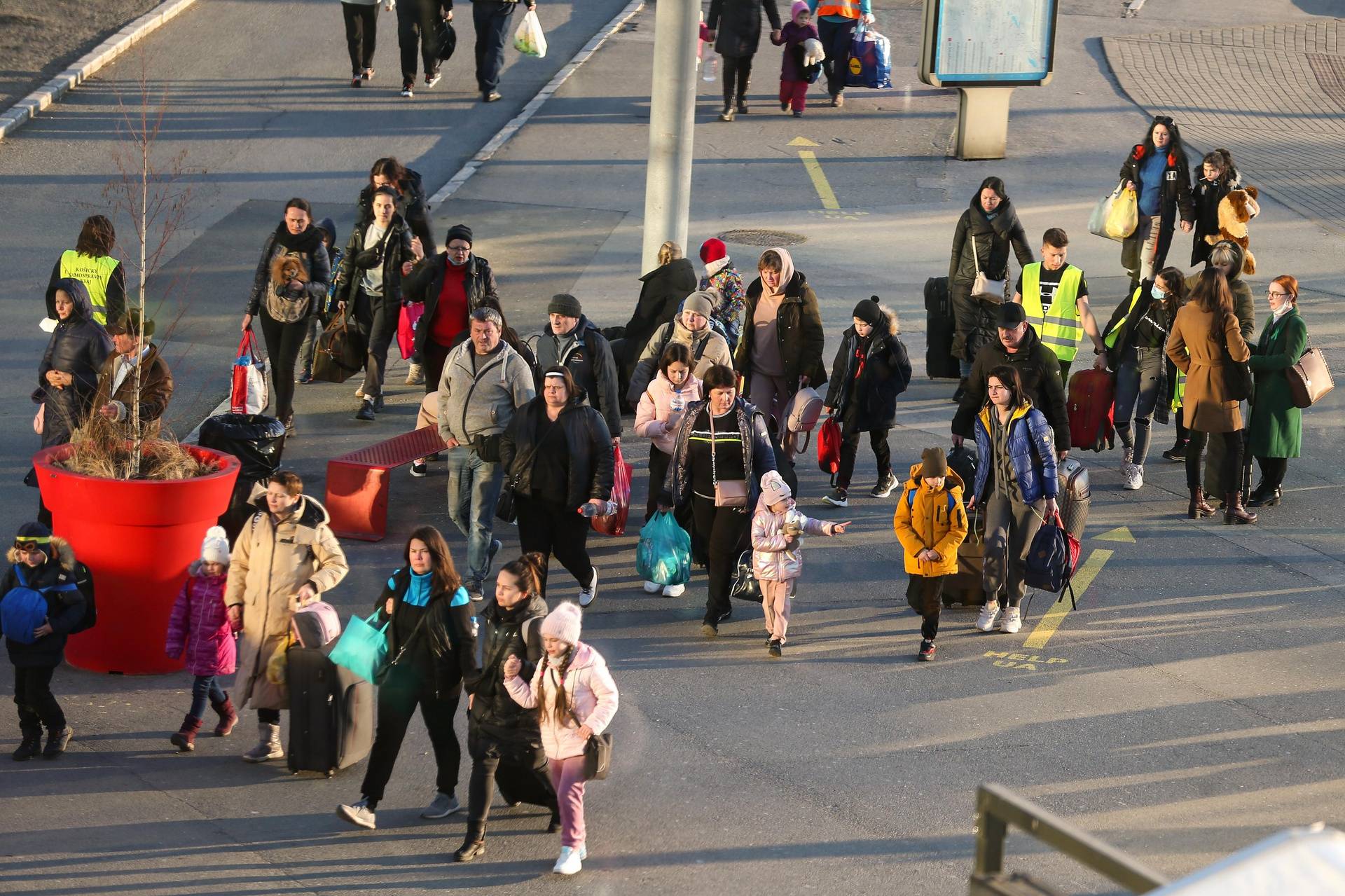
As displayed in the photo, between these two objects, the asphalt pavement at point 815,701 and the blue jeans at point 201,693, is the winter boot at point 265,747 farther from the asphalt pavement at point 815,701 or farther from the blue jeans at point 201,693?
the blue jeans at point 201,693

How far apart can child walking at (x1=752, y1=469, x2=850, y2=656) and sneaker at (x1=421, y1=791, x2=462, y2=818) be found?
101 inches

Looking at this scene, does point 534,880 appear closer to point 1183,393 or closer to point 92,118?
point 1183,393

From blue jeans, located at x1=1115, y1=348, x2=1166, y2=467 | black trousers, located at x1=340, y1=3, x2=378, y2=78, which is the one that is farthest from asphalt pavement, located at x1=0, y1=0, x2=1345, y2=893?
black trousers, located at x1=340, y1=3, x2=378, y2=78

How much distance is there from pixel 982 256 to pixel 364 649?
25.2ft

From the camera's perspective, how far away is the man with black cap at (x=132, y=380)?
9984 mm

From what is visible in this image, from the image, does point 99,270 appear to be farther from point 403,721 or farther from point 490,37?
point 490,37

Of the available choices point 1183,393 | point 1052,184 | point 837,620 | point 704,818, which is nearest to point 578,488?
point 837,620

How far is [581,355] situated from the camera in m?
11.8

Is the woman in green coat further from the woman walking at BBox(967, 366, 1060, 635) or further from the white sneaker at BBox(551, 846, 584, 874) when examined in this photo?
the white sneaker at BBox(551, 846, 584, 874)

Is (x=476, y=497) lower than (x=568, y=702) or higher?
higher

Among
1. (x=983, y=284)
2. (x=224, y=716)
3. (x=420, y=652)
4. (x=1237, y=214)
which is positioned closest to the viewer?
(x=420, y=652)

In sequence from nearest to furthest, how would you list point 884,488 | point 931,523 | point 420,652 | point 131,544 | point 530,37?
point 420,652 < point 131,544 < point 931,523 < point 884,488 < point 530,37

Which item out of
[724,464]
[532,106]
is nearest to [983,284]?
[724,464]

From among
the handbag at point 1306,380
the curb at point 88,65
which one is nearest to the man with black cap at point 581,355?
the handbag at point 1306,380
